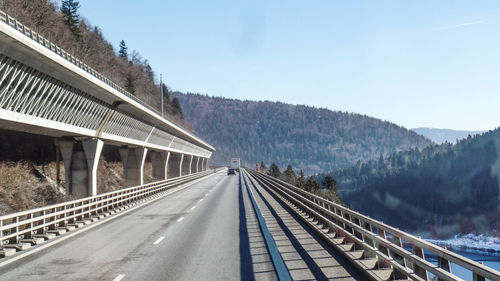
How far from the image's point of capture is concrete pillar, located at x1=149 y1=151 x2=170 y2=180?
66.6 metres

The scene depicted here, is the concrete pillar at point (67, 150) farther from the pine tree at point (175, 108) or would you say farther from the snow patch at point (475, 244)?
the snow patch at point (475, 244)

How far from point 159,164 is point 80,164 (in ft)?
117

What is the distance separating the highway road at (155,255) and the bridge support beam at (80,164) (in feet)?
47.9

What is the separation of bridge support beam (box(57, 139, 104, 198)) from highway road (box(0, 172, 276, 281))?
1460 centimetres

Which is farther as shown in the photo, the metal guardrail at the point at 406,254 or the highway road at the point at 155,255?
the highway road at the point at 155,255

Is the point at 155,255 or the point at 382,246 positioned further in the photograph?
the point at 155,255

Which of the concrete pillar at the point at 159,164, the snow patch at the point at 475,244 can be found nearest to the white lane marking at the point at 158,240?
the concrete pillar at the point at 159,164

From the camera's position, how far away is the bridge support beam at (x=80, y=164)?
31.4m

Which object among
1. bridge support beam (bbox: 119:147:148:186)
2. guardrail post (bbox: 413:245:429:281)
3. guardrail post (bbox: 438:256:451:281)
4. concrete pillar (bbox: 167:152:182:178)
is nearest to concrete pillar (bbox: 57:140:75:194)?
bridge support beam (bbox: 119:147:148:186)

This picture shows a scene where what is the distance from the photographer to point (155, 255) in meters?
11.3

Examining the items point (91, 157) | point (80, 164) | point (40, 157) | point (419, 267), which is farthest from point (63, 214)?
point (40, 157)

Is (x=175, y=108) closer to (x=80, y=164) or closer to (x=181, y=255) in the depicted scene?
(x=80, y=164)

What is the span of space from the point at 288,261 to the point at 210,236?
485cm

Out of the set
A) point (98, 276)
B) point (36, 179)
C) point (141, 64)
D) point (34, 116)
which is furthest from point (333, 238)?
point (141, 64)
